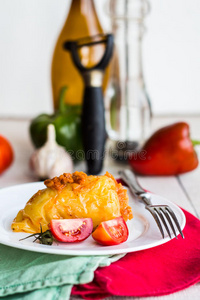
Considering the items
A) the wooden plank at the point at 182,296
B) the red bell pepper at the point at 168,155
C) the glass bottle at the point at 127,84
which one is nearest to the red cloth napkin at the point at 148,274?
the wooden plank at the point at 182,296

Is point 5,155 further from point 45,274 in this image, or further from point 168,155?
point 45,274

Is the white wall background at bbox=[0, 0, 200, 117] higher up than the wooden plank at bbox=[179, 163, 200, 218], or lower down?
higher up

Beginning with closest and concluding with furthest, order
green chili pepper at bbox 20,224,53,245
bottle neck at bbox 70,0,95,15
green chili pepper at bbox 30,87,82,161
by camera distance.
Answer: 1. green chili pepper at bbox 20,224,53,245
2. green chili pepper at bbox 30,87,82,161
3. bottle neck at bbox 70,0,95,15

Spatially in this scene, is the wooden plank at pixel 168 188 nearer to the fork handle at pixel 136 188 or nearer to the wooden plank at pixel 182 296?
the fork handle at pixel 136 188

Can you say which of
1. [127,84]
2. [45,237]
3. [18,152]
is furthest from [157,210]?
[18,152]

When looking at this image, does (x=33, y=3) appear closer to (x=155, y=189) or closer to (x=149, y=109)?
(x=149, y=109)

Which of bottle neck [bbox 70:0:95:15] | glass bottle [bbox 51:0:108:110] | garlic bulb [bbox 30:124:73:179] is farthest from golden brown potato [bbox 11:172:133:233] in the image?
bottle neck [bbox 70:0:95:15]

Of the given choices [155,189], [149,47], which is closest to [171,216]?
[155,189]

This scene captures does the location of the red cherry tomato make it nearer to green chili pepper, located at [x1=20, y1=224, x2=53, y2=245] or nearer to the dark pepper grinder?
the dark pepper grinder
